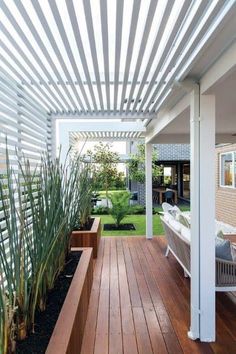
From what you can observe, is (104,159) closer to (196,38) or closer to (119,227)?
(119,227)

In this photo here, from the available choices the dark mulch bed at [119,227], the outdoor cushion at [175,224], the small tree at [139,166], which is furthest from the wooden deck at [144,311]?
the small tree at [139,166]

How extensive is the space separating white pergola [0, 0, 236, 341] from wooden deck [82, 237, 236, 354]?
0.22m

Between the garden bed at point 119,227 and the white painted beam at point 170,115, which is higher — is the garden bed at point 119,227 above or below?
below

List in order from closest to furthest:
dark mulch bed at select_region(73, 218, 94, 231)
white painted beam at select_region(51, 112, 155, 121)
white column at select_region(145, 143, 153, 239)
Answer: white painted beam at select_region(51, 112, 155, 121) < dark mulch bed at select_region(73, 218, 94, 231) < white column at select_region(145, 143, 153, 239)

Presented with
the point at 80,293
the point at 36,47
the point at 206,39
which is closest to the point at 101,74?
the point at 36,47

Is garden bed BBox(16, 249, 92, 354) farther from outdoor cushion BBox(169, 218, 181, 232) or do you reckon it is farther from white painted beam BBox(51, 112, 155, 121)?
white painted beam BBox(51, 112, 155, 121)

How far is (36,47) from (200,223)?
7.25 feet

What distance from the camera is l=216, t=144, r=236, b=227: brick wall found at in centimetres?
905

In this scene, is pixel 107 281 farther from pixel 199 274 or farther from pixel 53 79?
pixel 53 79

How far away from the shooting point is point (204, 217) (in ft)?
9.49

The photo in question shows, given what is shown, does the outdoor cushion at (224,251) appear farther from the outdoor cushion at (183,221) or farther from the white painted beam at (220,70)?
the white painted beam at (220,70)

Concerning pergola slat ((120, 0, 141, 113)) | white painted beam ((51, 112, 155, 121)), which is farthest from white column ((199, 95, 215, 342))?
white painted beam ((51, 112, 155, 121))

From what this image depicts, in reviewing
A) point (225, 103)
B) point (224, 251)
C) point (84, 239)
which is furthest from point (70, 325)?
point (84, 239)

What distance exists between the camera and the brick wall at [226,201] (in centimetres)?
905
